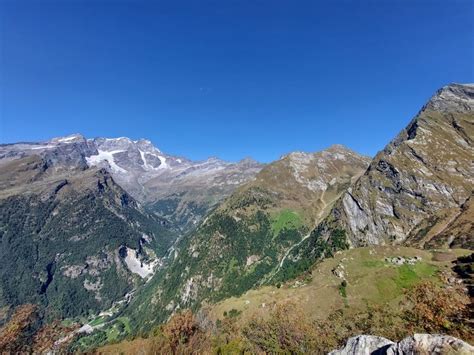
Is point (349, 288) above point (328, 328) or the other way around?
above

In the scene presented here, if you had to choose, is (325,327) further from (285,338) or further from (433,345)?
(433,345)

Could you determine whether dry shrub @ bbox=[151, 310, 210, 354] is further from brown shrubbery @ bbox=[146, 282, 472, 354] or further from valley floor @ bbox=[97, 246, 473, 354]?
valley floor @ bbox=[97, 246, 473, 354]

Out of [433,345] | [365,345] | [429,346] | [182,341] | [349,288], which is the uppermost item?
[433,345]

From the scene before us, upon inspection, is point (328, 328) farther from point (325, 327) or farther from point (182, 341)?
point (182, 341)

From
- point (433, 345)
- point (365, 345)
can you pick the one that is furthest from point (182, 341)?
point (433, 345)

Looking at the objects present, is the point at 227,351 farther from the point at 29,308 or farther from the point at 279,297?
the point at 279,297

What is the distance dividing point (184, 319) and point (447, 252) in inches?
6710

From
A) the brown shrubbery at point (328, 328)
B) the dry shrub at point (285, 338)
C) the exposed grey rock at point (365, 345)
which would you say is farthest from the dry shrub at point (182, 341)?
the dry shrub at point (285, 338)

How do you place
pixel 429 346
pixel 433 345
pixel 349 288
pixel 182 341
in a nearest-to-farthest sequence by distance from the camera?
pixel 433 345 → pixel 429 346 → pixel 182 341 → pixel 349 288

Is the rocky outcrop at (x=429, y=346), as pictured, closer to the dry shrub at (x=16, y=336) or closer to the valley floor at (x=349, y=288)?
the dry shrub at (x=16, y=336)

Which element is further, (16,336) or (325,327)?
(325,327)

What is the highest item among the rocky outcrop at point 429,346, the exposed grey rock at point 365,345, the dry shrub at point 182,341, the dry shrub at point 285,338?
the rocky outcrop at point 429,346

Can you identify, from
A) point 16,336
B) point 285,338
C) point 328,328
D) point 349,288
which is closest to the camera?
point 16,336

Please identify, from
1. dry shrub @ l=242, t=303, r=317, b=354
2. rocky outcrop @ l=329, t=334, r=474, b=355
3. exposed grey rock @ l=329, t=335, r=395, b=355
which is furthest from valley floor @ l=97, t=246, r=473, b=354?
rocky outcrop @ l=329, t=334, r=474, b=355
